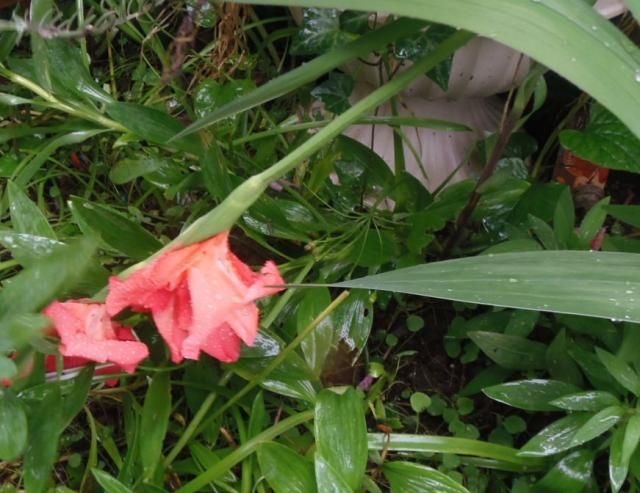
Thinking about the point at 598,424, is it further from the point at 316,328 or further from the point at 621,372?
the point at 316,328

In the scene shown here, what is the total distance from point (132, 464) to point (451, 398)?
0.40 metres

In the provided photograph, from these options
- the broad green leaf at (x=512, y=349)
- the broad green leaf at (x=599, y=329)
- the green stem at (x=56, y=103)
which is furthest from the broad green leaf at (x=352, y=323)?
the green stem at (x=56, y=103)

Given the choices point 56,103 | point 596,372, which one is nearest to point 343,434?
point 596,372

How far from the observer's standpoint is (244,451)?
775 millimetres

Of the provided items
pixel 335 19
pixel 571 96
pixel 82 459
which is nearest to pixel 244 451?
pixel 82 459

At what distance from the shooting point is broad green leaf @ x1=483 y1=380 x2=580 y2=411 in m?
0.79

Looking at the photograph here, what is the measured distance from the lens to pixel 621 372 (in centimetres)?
71

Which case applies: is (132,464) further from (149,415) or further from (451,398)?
(451,398)

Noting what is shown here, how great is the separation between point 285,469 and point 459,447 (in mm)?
203

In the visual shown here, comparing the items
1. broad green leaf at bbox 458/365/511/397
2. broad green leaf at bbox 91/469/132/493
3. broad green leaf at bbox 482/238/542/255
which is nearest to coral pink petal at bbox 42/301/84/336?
broad green leaf at bbox 91/469/132/493

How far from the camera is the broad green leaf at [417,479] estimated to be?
2.43ft

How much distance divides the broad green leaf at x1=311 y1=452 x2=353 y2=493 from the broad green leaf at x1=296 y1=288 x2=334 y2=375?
0.51ft

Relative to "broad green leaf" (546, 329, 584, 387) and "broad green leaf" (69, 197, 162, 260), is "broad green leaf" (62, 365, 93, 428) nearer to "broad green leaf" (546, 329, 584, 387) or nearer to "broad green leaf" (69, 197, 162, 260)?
"broad green leaf" (69, 197, 162, 260)

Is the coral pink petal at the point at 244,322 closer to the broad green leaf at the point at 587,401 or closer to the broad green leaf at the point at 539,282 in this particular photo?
the broad green leaf at the point at 539,282
